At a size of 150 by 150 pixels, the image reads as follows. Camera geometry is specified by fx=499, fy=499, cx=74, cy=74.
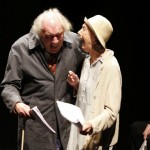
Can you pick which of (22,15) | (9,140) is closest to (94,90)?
(9,140)

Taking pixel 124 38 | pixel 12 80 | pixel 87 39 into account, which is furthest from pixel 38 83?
pixel 124 38

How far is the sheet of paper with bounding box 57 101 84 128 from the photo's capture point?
8.59 ft

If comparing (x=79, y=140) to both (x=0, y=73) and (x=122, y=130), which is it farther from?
(x=0, y=73)

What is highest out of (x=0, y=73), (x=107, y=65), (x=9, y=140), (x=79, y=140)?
(x=107, y=65)

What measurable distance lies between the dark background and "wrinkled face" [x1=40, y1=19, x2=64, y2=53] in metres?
2.03

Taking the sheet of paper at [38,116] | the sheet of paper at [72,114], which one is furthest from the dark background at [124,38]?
the sheet of paper at [72,114]

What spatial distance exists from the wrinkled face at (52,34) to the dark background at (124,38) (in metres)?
2.03

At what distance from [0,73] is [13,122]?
605 millimetres

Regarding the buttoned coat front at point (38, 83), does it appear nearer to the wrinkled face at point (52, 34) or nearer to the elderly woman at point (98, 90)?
the wrinkled face at point (52, 34)

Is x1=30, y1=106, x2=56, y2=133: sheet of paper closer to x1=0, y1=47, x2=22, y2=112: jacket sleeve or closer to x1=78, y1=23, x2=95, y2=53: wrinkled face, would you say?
x1=0, y1=47, x2=22, y2=112: jacket sleeve

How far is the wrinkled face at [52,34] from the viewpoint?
302 centimetres

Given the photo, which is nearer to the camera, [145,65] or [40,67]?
[40,67]

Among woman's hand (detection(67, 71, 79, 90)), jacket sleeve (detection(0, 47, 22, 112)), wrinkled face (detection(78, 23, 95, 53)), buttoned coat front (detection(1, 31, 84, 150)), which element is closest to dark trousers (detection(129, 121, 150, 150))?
buttoned coat front (detection(1, 31, 84, 150))

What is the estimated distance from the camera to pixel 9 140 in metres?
4.95
